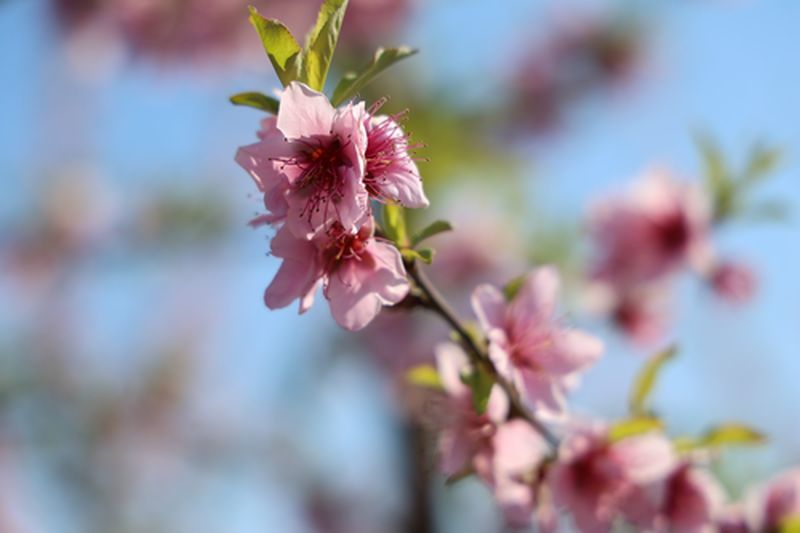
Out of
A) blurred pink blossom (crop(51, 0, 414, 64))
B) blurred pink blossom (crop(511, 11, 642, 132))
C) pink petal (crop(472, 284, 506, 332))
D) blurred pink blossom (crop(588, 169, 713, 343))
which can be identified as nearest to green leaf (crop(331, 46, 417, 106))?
pink petal (crop(472, 284, 506, 332))

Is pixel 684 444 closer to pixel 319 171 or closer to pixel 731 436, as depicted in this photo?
pixel 731 436

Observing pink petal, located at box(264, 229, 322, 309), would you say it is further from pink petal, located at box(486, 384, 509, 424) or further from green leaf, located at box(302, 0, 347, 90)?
pink petal, located at box(486, 384, 509, 424)

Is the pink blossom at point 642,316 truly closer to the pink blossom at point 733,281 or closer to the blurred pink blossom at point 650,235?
the blurred pink blossom at point 650,235

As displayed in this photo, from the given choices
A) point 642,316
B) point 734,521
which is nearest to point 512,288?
point 734,521

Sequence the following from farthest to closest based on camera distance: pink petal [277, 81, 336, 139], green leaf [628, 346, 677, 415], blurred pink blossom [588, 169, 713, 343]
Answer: blurred pink blossom [588, 169, 713, 343], green leaf [628, 346, 677, 415], pink petal [277, 81, 336, 139]

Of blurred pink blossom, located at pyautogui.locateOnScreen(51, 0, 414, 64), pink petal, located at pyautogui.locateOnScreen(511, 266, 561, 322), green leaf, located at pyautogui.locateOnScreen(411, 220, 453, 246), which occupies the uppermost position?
blurred pink blossom, located at pyautogui.locateOnScreen(51, 0, 414, 64)

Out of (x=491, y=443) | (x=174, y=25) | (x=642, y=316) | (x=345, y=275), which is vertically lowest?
(x=642, y=316)

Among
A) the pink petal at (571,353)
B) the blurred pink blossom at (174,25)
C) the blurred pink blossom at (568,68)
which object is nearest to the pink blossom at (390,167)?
the pink petal at (571,353)
